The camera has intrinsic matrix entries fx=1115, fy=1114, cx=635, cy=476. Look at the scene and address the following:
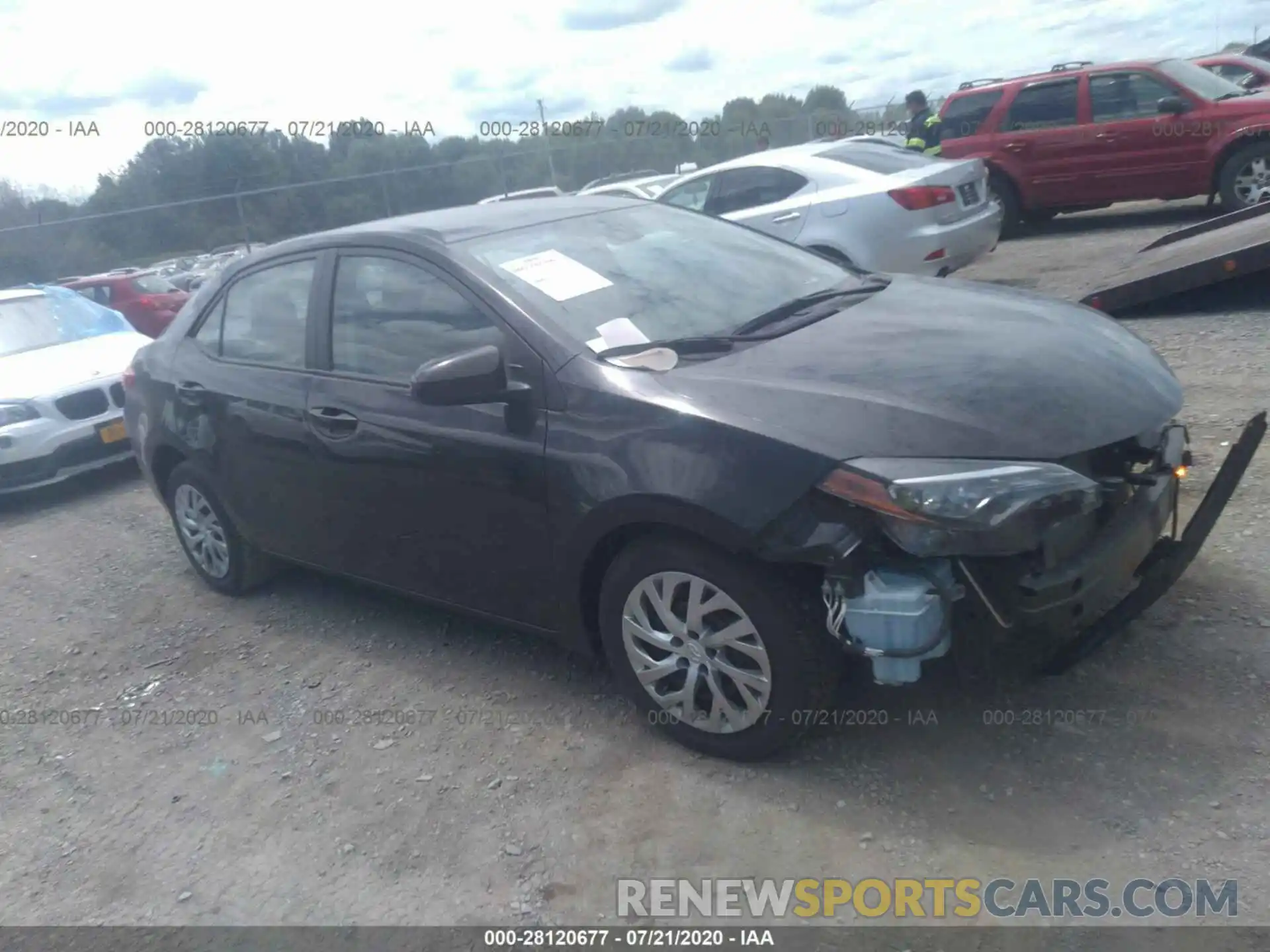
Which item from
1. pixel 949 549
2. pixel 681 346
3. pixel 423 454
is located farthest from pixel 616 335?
pixel 949 549

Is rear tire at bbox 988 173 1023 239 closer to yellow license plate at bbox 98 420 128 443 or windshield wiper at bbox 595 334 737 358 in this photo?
yellow license plate at bbox 98 420 128 443

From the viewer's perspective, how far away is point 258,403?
4.57m

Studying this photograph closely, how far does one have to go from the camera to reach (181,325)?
5.28m

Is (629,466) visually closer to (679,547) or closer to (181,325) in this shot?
(679,547)

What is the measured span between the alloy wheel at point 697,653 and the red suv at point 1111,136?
399 inches

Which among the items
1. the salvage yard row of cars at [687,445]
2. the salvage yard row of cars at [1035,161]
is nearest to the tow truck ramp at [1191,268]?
the salvage yard row of cars at [1035,161]

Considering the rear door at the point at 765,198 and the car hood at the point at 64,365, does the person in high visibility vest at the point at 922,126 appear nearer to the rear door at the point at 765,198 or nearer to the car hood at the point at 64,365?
the rear door at the point at 765,198

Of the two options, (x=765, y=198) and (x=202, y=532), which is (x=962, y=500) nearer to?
(x=202, y=532)

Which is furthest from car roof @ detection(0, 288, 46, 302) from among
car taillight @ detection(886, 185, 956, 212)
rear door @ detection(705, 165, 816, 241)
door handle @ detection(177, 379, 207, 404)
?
car taillight @ detection(886, 185, 956, 212)

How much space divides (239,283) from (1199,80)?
34.8ft

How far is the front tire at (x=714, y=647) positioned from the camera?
3.10 m

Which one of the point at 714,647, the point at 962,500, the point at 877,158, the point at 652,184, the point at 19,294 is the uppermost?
the point at 19,294

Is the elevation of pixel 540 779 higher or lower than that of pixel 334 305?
lower

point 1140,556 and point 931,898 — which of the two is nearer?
point 931,898
